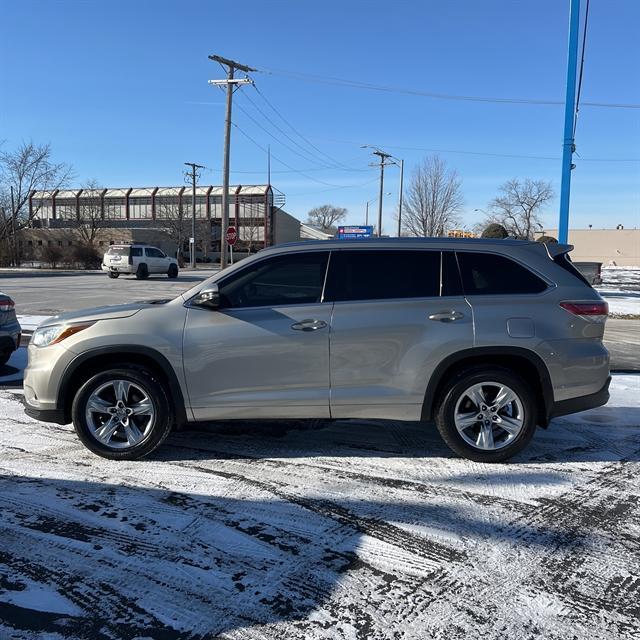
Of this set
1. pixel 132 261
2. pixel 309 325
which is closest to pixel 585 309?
pixel 309 325

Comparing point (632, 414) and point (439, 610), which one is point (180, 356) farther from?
point (632, 414)

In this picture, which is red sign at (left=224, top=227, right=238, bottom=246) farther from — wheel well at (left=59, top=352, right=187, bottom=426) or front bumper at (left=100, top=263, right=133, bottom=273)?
wheel well at (left=59, top=352, right=187, bottom=426)

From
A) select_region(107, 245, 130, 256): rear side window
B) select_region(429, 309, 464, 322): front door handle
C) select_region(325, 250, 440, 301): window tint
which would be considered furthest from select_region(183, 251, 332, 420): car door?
select_region(107, 245, 130, 256): rear side window

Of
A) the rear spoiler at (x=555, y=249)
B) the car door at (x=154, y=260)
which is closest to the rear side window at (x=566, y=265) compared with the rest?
the rear spoiler at (x=555, y=249)

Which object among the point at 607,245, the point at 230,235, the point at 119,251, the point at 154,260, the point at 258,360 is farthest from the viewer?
the point at 607,245

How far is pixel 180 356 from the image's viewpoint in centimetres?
442

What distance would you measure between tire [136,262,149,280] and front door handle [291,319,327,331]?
2860cm

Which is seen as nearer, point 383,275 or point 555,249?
point 383,275

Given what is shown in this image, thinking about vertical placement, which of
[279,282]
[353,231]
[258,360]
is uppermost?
[353,231]

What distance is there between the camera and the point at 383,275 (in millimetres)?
4602

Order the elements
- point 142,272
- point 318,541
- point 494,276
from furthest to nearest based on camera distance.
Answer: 1. point 142,272
2. point 494,276
3. point 318,541

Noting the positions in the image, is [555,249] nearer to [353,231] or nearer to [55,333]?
[55,333]

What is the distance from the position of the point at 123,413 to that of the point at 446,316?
2669mm

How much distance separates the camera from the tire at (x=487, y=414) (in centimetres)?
449
